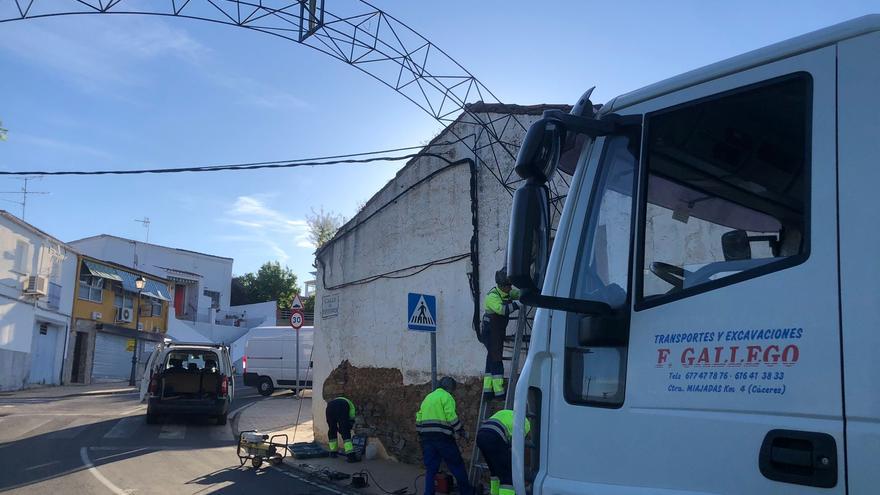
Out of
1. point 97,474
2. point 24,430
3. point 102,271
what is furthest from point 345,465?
point 102,271

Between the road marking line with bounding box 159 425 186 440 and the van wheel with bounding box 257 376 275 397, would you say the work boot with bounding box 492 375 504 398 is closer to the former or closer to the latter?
the road marking line with bounding box 159 425 186 440

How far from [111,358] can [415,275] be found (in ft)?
92.8

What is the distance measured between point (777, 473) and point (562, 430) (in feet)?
2.81

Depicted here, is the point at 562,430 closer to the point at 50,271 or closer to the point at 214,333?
the point at 50,271

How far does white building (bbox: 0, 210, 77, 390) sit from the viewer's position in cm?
2561

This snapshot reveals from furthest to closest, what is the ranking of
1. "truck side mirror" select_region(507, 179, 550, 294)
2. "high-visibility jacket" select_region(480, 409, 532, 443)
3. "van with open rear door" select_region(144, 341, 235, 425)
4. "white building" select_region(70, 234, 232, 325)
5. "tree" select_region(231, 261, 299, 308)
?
"tree" select_region(231, 261, 299, 308)
"white building" select_region(70, 234, 232, 325)
"van with open rear door" select_region(144, 341, 235, 425)
"high-visibility jacket" select_region(480, 409, 532, 443)
"truck side mirror" select_region(507, 179, 550, 294)

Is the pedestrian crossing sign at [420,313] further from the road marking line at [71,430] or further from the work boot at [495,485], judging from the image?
the road marking line at [71,430]

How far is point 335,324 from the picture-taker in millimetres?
13750

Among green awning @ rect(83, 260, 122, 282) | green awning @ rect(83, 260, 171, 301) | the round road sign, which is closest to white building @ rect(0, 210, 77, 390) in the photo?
green awning @ rect(83, 260, 122, 282)

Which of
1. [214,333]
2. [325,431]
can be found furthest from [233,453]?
[214,333]

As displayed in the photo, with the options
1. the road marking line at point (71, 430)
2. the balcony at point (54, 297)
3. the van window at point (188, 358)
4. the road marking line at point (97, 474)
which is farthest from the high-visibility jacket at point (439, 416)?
the balcony at point (54, 297)

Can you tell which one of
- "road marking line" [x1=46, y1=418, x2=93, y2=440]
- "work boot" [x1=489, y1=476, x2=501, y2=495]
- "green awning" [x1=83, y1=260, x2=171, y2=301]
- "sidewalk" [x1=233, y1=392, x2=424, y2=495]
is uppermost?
"green awning" [x1=83, y1=260, x2=171, y2=301]

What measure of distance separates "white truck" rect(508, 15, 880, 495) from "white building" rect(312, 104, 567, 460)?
578cm

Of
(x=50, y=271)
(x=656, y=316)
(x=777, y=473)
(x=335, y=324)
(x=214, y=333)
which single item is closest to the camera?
(x=777, y=473)
